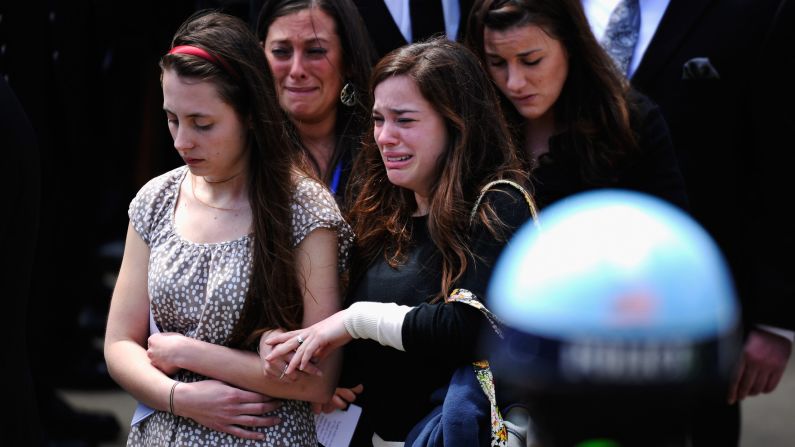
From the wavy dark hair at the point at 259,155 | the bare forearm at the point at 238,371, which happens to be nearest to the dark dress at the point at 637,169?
the wavy dark hair at the point at 259,155

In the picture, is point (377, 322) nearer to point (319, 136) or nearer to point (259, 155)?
point (259, 155)

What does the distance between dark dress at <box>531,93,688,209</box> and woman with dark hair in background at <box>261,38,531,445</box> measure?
25 centimetres

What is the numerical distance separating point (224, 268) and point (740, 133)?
1643 millimetres

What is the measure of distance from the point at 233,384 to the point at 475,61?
102 cm

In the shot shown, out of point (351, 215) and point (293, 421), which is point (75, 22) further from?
point (293, 421)

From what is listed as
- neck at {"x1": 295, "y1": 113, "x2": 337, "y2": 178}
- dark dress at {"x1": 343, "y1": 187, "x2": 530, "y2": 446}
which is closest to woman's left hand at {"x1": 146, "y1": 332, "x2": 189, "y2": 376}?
dark dress at {"x1": 343, "y1": 187, "x2": 530, "y2": 446}

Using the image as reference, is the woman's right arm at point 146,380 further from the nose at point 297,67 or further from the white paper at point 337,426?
the nose at point 297,67

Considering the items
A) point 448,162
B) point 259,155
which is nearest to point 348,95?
point 259,155

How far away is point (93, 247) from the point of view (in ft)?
18.4

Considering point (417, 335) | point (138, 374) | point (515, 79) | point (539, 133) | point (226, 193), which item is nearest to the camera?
point (417, 335)

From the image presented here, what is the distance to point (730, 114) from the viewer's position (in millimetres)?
3283

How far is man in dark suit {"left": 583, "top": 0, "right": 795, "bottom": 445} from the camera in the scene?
3.22 m

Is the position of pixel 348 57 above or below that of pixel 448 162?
above

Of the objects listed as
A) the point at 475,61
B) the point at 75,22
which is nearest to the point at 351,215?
the point at 475,61
